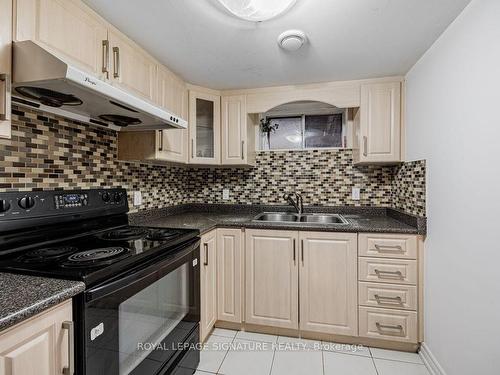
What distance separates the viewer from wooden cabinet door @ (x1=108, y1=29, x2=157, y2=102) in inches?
58.2

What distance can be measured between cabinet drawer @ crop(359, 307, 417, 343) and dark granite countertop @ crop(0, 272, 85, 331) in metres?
1.83

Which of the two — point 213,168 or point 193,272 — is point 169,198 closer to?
point 213,168

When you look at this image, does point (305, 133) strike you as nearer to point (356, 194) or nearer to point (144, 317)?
point (356, 194)

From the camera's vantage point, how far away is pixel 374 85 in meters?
2.19

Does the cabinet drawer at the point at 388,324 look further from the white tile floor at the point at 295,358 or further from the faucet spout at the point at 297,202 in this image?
the faucet spout at the point at 297,202

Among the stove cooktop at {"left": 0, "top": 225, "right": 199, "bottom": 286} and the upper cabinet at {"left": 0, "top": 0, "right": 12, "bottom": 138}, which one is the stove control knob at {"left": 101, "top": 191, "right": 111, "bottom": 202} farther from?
the upper cabinet at {"left": 0, "top": 0, "right": 12, "bottom": 138}

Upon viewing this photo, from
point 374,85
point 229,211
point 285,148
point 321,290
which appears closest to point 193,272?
point 321,290

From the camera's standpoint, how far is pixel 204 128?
8.04ft

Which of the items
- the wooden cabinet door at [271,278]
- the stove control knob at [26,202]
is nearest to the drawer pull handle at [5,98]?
the stove control knob at [26,202]

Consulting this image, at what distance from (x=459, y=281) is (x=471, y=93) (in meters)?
0.94

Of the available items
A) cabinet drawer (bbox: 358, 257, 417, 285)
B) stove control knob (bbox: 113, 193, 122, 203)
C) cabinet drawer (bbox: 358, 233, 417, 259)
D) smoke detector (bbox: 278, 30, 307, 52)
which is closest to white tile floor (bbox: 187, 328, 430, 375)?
cabinet drawer (bbox: 358, 257, 417, 285)

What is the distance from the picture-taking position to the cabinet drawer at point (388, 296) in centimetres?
184

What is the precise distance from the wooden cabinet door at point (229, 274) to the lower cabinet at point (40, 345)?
131 cm

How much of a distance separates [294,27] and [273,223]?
131cm
